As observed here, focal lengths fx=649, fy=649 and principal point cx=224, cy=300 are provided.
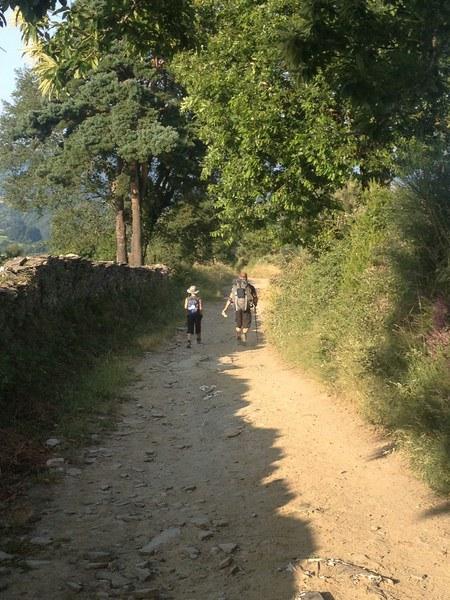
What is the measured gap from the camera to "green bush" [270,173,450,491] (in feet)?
21.6

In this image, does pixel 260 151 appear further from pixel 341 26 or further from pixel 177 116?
pixel 177 116

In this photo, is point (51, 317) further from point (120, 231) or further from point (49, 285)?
point (120, 231)

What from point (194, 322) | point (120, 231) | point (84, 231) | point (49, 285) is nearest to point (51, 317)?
point (49, 285)

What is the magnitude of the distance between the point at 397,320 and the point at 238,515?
12.2 feet

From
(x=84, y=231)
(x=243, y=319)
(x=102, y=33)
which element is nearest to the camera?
(x=102, y=33)

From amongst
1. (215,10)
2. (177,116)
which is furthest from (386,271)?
(177,116)

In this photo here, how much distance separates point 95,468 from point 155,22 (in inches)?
188

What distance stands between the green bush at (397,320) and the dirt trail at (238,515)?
1.55 ft

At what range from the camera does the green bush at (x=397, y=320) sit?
21.6 ft

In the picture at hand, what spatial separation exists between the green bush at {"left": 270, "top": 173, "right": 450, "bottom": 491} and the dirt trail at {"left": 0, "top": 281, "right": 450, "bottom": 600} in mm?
473

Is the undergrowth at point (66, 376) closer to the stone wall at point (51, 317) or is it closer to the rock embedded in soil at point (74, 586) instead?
the stone wall at point (51, 317)

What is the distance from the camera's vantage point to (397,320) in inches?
331

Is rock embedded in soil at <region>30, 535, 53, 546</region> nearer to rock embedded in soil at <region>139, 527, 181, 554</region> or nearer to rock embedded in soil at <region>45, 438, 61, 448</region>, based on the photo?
rock embedded in soil at <region>139, 527, 181, 554</region>

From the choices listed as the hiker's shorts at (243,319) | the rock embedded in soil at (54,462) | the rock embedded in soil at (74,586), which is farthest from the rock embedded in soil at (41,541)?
the hiker's shorts at (243,319)
